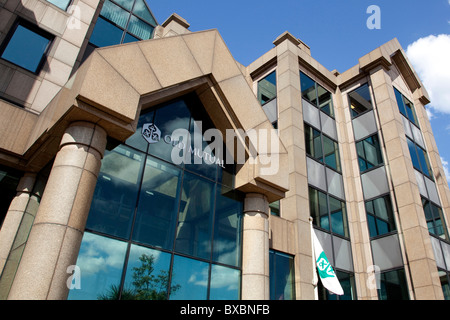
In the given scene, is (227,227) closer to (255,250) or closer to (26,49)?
(255,250)

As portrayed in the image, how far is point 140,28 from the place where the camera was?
61.3ft

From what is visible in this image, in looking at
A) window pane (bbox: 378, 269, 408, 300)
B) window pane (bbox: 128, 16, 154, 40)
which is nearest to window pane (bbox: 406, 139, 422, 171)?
window pane (bbox: 378, 269, 408, 300)

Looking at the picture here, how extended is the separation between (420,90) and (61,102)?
28324mm

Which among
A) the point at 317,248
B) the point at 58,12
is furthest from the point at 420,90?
the point at 58,12

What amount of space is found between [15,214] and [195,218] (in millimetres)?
5945

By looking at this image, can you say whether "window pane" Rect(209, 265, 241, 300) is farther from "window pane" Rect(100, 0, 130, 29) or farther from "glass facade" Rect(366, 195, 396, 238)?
"window pane" Rect(100, 0, 130, 29)

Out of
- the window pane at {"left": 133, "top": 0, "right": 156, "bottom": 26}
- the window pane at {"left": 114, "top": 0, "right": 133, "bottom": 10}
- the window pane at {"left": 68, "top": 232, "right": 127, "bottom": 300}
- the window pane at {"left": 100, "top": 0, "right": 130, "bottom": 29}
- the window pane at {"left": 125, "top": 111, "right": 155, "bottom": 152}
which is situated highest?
the window pane at {"left": 133, "top": 0, "right": 156, "bottom": 26}

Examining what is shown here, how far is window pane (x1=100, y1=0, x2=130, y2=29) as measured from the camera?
55.6ft

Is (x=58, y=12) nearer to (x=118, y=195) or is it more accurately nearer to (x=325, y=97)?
(x=118, y=195)

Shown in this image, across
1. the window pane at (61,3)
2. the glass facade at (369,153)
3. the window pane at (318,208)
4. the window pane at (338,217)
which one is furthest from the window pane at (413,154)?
the window pane at (61,3)

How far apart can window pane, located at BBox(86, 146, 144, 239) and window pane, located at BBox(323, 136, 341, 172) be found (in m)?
14.7

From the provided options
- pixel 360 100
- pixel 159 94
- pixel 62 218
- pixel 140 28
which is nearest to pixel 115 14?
pixel 140 28

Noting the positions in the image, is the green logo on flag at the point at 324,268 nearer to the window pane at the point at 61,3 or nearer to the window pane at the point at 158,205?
the window pane at the point at 158,205

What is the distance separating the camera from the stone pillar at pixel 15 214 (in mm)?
10695
